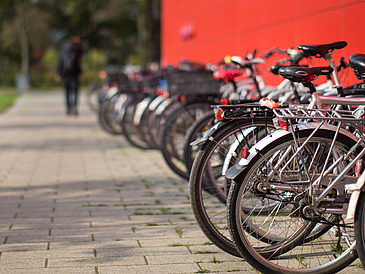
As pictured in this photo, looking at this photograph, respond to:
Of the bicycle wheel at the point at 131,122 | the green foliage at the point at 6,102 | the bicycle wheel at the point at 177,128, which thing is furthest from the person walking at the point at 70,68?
the bicycle wheel at the point at 177,128

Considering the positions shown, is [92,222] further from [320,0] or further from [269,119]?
[320,0]

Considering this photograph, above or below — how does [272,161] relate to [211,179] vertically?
above

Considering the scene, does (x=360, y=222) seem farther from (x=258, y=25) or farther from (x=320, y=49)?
(x=258, y=25)

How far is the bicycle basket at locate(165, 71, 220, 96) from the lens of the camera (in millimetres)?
6406

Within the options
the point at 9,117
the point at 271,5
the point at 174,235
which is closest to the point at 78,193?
the point at 174,235

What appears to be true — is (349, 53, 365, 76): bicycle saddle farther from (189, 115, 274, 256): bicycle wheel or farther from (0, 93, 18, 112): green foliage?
(0, 93, 18, 112): green foliage

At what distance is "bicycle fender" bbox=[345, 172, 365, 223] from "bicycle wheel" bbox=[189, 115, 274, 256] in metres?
0.89

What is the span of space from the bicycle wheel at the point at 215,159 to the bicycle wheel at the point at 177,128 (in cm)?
227

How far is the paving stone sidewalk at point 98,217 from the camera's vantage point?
10.7 ft

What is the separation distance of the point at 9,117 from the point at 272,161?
468 inches

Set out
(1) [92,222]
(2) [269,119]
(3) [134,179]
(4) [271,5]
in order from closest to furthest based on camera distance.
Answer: (2) [269,119]
(1) [92,222]
(3) [134,179]
(4) [271,5]

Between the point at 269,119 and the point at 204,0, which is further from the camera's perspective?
the point at 204,0

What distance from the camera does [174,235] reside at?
3854 millimetres

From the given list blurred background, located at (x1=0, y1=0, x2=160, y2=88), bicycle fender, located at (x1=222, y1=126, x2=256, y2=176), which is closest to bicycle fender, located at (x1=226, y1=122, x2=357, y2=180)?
bicycle fender, located at (x1=222, y1=126, x2=256, y2=176)
